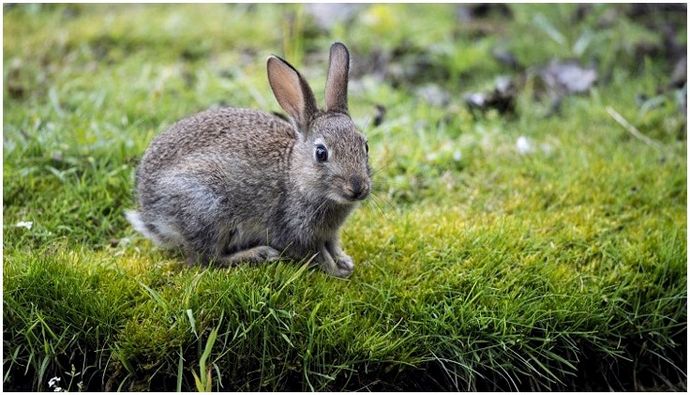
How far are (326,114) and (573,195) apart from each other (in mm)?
2046

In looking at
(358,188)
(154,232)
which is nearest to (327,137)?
(358,188)

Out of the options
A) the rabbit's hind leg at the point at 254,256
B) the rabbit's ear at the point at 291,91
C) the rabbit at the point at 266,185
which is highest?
the rabbit's ear at the point at 291,91

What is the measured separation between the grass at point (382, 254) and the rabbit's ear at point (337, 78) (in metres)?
0.79

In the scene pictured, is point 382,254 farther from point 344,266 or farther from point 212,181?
point 212,181

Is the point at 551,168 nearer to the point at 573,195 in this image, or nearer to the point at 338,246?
the point at 573,195

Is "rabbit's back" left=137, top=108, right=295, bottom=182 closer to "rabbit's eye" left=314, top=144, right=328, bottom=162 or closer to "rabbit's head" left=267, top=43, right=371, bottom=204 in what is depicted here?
"rabbit's head" left=267, top=43, right=371, bottom=204

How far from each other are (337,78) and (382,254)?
108 centimetres

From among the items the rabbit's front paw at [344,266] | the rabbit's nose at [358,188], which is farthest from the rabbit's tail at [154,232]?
the rabbit's nose at [358,188]

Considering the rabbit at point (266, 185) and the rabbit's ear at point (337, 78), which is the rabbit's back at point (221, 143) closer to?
the rabbit at point (266, 185)

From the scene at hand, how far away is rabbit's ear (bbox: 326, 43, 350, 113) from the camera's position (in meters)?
4.50

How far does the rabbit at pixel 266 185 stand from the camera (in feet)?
14.4

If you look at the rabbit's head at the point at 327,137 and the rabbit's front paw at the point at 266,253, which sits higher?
the rabbit's head at the point at 327,137

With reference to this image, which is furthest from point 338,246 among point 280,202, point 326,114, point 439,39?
point 439,39

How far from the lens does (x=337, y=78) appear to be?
4.52 metres
